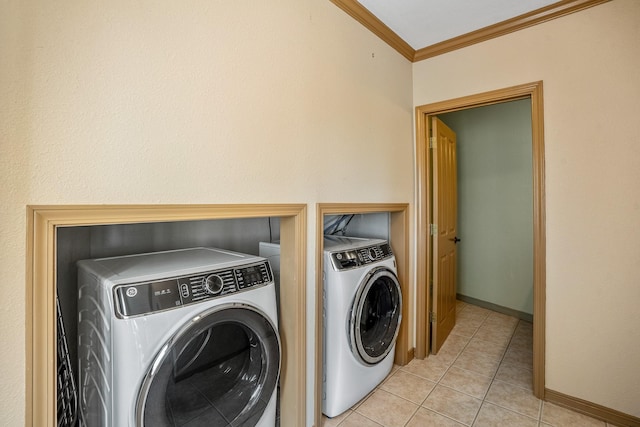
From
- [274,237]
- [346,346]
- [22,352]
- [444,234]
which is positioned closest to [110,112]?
[22,352]

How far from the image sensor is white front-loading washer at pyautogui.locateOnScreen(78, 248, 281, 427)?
91 centimetres

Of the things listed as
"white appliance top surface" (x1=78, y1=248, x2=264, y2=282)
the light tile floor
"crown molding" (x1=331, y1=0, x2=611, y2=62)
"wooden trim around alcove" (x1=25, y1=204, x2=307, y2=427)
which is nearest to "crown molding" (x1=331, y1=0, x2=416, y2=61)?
"crown molding" (x1=331, y1=0, x2=611, y2=62)

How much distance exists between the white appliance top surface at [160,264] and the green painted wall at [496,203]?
3215 millimetres

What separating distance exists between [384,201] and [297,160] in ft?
2.91

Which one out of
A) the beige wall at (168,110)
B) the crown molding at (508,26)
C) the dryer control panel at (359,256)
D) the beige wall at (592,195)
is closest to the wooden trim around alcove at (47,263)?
the beige wall at (168,110)

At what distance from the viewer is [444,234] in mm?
2732

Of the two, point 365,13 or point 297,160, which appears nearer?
point 297,160

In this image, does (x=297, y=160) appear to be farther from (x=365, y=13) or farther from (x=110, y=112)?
(x=365, y=13)

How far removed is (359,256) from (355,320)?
0.37 metres

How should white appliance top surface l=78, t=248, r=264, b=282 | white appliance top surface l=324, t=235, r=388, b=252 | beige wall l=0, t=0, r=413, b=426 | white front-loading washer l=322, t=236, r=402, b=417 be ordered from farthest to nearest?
white appliance top surface l=324, t=235, r=388, b=252
white front-loading washer l=322, t=236, r=402, b=417
white appliance top surface l=78, t=248, r=264, b=282
beige wall l=0, t=0, r=413, b=426

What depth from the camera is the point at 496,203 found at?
351 centimetres

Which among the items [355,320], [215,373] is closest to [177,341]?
[215,373]

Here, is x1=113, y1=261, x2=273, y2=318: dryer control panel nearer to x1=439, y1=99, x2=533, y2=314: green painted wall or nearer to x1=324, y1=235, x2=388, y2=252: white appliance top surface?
x1=324, y1=235, x2=388, y2=252: white appliance top surface

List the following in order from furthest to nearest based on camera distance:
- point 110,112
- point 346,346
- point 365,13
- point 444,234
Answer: point 444,234, point 365,13, point 346,346, point 110,112
